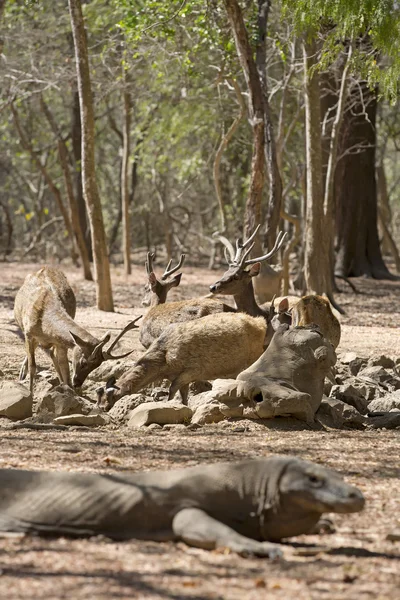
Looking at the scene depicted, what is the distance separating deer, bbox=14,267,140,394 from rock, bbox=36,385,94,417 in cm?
90

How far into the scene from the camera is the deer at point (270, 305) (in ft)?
35.4

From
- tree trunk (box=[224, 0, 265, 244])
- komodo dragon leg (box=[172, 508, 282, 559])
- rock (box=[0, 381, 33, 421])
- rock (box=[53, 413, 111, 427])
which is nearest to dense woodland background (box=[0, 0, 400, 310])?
tree trunk (box=[224, 0, 265, 244])

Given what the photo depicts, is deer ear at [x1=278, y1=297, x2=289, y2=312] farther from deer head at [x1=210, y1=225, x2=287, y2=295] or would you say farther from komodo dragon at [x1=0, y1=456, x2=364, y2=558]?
komodo dragon at [x1=0, y1=456, x2=364, y2=558]

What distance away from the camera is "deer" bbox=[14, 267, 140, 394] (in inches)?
384

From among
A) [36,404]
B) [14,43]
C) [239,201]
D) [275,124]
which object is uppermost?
[14,43]

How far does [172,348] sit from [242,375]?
1.12 m

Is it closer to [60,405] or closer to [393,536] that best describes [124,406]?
[60,405]

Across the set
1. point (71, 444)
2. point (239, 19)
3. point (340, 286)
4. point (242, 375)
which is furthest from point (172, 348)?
point (340, 286)

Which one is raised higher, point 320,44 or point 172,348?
point 320,44

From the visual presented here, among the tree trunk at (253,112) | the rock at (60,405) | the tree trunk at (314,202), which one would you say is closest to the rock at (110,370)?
the rock at (60,405)

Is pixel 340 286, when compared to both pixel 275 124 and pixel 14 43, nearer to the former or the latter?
pixel 275 124

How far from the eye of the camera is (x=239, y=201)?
31.1 m

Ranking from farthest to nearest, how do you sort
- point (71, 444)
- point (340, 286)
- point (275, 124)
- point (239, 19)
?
point (275, 124)
point (340, 286)
point (239, 19)
point (71, 444)

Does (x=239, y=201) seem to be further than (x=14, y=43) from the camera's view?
Yes
